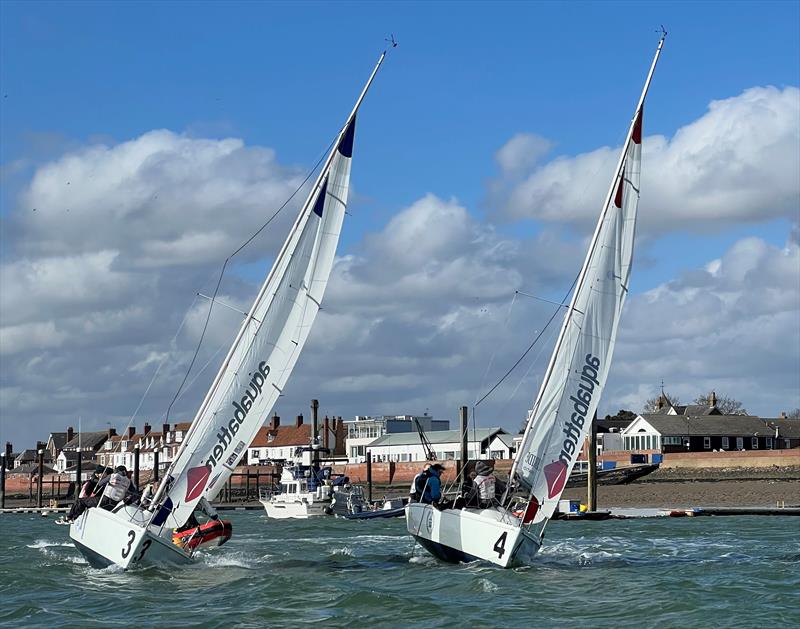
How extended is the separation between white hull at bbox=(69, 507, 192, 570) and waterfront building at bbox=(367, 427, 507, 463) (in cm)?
6918

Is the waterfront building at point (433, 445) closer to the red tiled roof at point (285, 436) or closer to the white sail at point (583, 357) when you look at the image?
the red tiled roof at point (285, 436)

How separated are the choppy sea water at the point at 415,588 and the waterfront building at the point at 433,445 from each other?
62.7 m

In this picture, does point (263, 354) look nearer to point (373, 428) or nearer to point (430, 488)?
point (430, 488)

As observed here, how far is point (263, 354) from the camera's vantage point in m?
23.9

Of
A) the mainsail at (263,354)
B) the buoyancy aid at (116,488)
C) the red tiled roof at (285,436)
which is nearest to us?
the buoyancy aid at (116,488)

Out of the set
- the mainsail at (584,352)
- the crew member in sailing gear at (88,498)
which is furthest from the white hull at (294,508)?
the mainsail at (584,352)

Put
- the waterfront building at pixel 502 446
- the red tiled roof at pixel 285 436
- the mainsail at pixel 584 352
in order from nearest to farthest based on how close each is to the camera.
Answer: the mainsail at pixel 584 352 → the waterfront building at pixel 502 446 → the red tiled roof at pixel 285 436

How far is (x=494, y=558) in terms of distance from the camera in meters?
22.3

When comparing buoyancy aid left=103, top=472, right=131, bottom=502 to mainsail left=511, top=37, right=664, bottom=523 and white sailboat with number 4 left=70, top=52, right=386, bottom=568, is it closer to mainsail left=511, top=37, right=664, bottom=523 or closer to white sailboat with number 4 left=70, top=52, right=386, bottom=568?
white sailboat with number 4 left=70, top=52, right=386, bottom=568

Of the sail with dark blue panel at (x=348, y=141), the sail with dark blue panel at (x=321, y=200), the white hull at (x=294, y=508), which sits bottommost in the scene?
the white hull at (x=294, y=508)

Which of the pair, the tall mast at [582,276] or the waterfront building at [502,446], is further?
the waterfront building at [502,446]

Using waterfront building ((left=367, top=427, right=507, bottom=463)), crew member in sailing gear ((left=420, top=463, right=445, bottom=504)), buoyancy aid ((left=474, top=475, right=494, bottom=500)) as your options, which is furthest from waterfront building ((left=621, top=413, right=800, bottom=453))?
buoyancy aid ((left=474, top=475, right=494, bottom=500))

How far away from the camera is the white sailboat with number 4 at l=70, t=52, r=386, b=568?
74.3 feet

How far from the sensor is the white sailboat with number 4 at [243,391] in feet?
74.3
